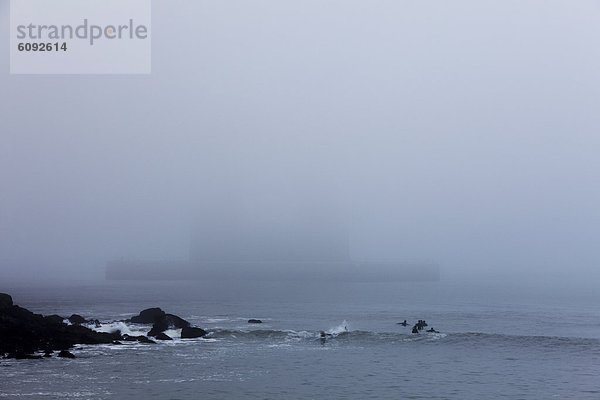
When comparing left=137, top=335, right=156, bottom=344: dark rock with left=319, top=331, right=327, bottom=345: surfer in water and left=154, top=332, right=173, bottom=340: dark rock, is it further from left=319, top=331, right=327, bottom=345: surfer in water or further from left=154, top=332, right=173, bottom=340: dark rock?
left=319, top=331, right=327, bottom=345: surfer in water

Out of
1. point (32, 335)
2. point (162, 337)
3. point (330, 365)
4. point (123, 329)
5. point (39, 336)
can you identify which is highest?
point (32, 335)

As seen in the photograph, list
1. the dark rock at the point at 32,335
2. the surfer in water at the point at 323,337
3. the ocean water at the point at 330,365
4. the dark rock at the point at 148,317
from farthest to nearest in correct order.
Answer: the dark rock at the point at 148,317
the surfer in water at the point at 323,337
the dark rock at the point at 32,335
the ocean water at the point at 330,365

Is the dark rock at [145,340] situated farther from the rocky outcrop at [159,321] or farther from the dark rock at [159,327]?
the dark rock at [159,327]

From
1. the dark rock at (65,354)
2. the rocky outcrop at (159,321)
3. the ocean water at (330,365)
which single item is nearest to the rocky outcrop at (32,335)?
the dark rock at (65,354)

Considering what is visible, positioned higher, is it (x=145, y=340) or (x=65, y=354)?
(x=65, y=354)

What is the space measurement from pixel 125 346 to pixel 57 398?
23.3m

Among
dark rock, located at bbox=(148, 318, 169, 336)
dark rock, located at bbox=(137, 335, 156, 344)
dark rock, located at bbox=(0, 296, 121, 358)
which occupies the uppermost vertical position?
dark rock, located at bbox=(0, 296, 121, 358)

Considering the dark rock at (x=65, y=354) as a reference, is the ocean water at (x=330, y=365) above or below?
below

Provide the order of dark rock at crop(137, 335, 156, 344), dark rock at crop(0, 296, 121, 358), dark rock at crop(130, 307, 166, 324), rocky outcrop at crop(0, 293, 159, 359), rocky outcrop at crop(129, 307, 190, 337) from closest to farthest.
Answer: rocky outcrop at crop(0, 293, 159, 359) < dark rock at crop(0, 296, 121, 358) < dark rock at crop(137, 335, 156, 344) < rocky outcrop at crop(129, 307, 190, 337) < dark rock at crop(130, 307, 166, 324)

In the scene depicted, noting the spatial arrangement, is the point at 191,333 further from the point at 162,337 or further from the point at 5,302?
the point at 5,302

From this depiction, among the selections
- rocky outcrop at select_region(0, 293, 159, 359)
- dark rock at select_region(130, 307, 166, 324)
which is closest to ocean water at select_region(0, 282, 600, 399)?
rocky outcrop at select_region(0, 293, 159, 359)

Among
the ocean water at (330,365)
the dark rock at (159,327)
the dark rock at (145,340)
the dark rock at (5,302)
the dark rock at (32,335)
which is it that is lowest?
the ocean water at (330,365)

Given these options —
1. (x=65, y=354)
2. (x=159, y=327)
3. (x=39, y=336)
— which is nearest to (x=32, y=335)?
(x=39, y=336)

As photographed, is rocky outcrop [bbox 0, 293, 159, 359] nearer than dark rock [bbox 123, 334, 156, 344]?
Yes
